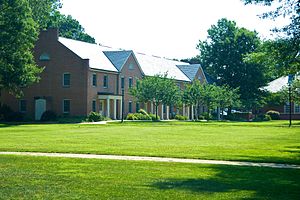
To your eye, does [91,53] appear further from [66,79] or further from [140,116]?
[140,116]

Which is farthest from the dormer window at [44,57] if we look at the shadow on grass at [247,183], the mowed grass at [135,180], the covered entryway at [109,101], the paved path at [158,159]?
the shadow on grass at [247,183]

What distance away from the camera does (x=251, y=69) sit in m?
86.9

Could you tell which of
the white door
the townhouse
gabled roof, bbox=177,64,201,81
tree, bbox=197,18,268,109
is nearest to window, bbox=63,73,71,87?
the townhouse

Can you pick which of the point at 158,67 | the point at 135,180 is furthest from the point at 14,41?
the point at 135,180

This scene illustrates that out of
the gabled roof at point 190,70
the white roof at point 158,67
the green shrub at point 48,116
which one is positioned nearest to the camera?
the green shrub at point 48,116

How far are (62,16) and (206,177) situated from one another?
82.7 metres

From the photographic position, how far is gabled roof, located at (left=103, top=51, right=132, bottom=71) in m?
64.8

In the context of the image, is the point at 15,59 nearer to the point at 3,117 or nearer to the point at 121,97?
the point at 3,117

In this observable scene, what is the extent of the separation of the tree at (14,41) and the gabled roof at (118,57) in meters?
15.8

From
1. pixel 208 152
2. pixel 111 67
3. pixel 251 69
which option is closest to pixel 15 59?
pixel 111 67

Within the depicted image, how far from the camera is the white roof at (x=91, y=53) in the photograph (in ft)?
198

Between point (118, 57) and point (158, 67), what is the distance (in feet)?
40.4

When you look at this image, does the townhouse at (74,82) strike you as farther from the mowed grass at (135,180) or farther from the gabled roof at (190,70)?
the mowed grass at (135,180)

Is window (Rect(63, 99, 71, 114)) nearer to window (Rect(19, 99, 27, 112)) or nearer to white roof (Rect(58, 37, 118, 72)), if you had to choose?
white roof (Rect(58, 37, 118, 72))
